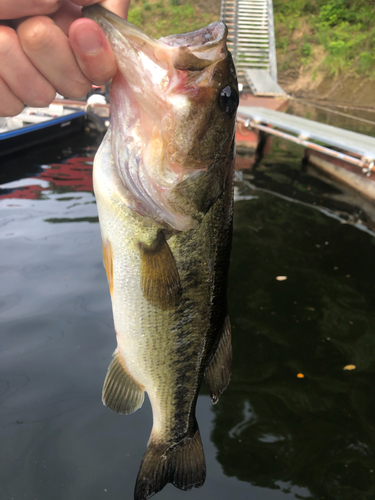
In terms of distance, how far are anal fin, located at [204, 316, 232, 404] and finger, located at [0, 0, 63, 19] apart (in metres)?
1.41

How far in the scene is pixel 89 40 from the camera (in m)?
1.11

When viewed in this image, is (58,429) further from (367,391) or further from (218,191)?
(367,391)

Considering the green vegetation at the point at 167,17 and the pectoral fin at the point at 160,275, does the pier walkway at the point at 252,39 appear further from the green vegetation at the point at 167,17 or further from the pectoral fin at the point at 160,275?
the pectoral fin at the point at 160,275

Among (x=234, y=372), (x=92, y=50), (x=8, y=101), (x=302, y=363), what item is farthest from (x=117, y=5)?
(x=302, y=363)

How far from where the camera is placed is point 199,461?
186 cm

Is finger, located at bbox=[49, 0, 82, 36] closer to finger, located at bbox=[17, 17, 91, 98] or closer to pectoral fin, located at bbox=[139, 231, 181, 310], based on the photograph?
finger, located at bbox=[17, 17, 91, 98]

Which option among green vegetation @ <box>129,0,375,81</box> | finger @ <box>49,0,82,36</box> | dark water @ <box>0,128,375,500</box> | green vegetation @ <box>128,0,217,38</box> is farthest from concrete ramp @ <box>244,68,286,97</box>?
finger @ <box>49,0,82,36</box>

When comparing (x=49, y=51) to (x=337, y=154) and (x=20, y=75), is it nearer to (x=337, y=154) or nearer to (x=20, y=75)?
(x=20, y=75)

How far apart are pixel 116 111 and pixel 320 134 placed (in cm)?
765

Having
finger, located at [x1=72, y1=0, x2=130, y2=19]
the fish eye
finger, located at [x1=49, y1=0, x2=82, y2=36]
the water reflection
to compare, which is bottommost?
the water reflection

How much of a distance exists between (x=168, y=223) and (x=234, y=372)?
2.85 metres

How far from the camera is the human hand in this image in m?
1.12

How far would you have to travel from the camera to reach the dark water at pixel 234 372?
2955 millimetres

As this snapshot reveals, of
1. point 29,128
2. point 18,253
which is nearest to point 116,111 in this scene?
point 18,253
